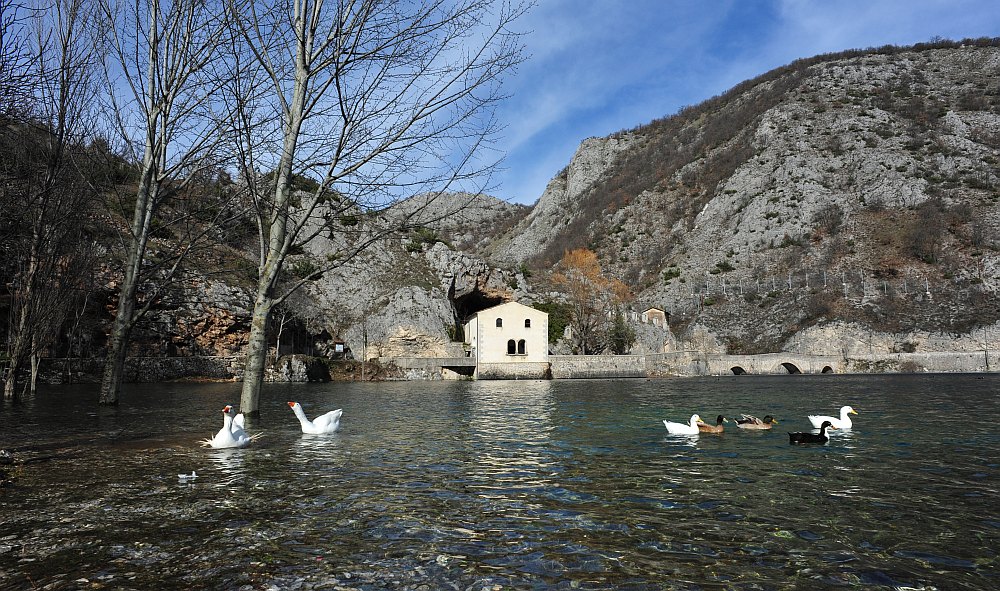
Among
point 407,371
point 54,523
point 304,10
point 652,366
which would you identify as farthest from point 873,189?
point 54,523

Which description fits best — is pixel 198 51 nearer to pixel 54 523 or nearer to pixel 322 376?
pixel 54 523

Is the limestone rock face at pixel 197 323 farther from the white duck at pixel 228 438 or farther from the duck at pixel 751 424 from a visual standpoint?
the duck at pixel 751 424

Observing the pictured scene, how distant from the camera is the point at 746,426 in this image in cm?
1383

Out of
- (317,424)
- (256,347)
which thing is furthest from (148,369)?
(317,424)

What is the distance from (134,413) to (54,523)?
514 inches

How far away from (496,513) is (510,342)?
49952 mm

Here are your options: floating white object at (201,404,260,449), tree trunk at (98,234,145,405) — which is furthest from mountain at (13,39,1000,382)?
floating white object at (201,404,260,449)

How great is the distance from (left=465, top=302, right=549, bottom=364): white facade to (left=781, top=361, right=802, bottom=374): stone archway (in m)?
29.7

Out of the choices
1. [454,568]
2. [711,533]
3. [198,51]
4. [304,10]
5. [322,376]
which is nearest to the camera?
[454,568]

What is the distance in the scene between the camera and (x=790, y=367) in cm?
6494

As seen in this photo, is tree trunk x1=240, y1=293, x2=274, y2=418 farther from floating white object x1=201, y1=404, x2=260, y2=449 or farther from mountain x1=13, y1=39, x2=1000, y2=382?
mountain x1=13, y1=39, x2=1000, y2=382

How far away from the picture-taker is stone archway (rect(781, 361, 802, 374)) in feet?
209

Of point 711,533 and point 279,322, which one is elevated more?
point 279,322

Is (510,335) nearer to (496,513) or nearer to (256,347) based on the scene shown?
(256,347)
